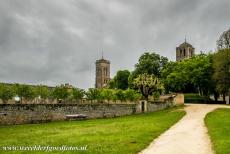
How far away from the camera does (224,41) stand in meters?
55.1

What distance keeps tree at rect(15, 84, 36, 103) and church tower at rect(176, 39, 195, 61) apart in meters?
96.8

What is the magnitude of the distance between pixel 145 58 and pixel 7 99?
4838 cm

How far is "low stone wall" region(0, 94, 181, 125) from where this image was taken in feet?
91.0

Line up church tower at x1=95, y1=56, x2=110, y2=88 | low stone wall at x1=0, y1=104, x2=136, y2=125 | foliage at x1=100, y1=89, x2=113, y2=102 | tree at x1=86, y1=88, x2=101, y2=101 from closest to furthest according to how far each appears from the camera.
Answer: low stone wall at x1=0, y1=104, x2=136, y2=125 → tree at x1=86, y1=88, x2=101, y2=101 → foliage at x1=100, y1=89, x2=113, y2=102 → church tower at x1=95, y1=56, x2=110, y2=88

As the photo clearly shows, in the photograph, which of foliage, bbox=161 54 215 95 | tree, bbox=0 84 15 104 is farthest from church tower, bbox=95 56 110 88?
tree, bbox=0 84 15 104

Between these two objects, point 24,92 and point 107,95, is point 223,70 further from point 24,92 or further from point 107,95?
point 24,92

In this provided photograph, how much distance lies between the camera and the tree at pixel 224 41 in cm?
5440

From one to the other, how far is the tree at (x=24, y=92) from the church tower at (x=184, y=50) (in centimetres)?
9681

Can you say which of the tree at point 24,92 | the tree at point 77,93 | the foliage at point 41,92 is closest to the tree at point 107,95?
the tree at point 77,93

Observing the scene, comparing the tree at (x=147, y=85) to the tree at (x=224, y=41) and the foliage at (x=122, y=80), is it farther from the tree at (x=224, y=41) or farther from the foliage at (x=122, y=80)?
the foliage at (x=122, y=80)

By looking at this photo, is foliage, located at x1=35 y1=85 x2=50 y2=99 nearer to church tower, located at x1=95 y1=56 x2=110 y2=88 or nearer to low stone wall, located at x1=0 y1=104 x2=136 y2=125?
low stone wall, located at x1=0 y1=104 x2=136 y2=125

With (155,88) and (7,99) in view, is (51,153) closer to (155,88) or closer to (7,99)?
(7,99)

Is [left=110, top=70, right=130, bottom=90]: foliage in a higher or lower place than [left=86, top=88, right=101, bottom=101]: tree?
higher

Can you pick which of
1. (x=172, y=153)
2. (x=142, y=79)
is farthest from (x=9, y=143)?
(x=142, y=79)
